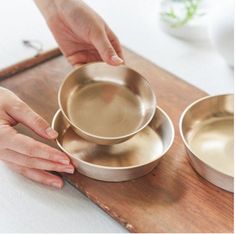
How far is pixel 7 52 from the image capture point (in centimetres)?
95

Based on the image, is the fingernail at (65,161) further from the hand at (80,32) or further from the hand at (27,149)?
the hand at (80,32)

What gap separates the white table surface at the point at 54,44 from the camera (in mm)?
612

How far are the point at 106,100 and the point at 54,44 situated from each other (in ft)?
1.00

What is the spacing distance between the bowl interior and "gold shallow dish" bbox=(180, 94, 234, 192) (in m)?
0.07

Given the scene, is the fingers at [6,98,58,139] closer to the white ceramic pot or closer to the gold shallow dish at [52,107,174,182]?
the gold shallow dish at [52,107,174,182]

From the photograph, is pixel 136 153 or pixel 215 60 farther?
pixel 215 60

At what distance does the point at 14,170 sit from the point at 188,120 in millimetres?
276

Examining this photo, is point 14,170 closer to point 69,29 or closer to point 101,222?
point 101,222

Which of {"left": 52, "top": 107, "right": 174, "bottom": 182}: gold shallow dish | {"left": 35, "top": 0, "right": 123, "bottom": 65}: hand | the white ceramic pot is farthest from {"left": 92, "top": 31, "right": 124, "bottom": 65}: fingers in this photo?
the white ceramic pot

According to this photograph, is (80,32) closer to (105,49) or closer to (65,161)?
(105,49)

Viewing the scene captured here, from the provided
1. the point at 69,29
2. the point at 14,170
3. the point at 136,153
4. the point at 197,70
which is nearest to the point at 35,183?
the point at 14,170

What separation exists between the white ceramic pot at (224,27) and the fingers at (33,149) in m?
0.41

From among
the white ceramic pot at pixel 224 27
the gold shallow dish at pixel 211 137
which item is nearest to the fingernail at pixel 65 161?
the gold shallow dish at pixel 211 137

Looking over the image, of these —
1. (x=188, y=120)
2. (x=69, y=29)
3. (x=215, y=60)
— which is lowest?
(x=215, y=60)
